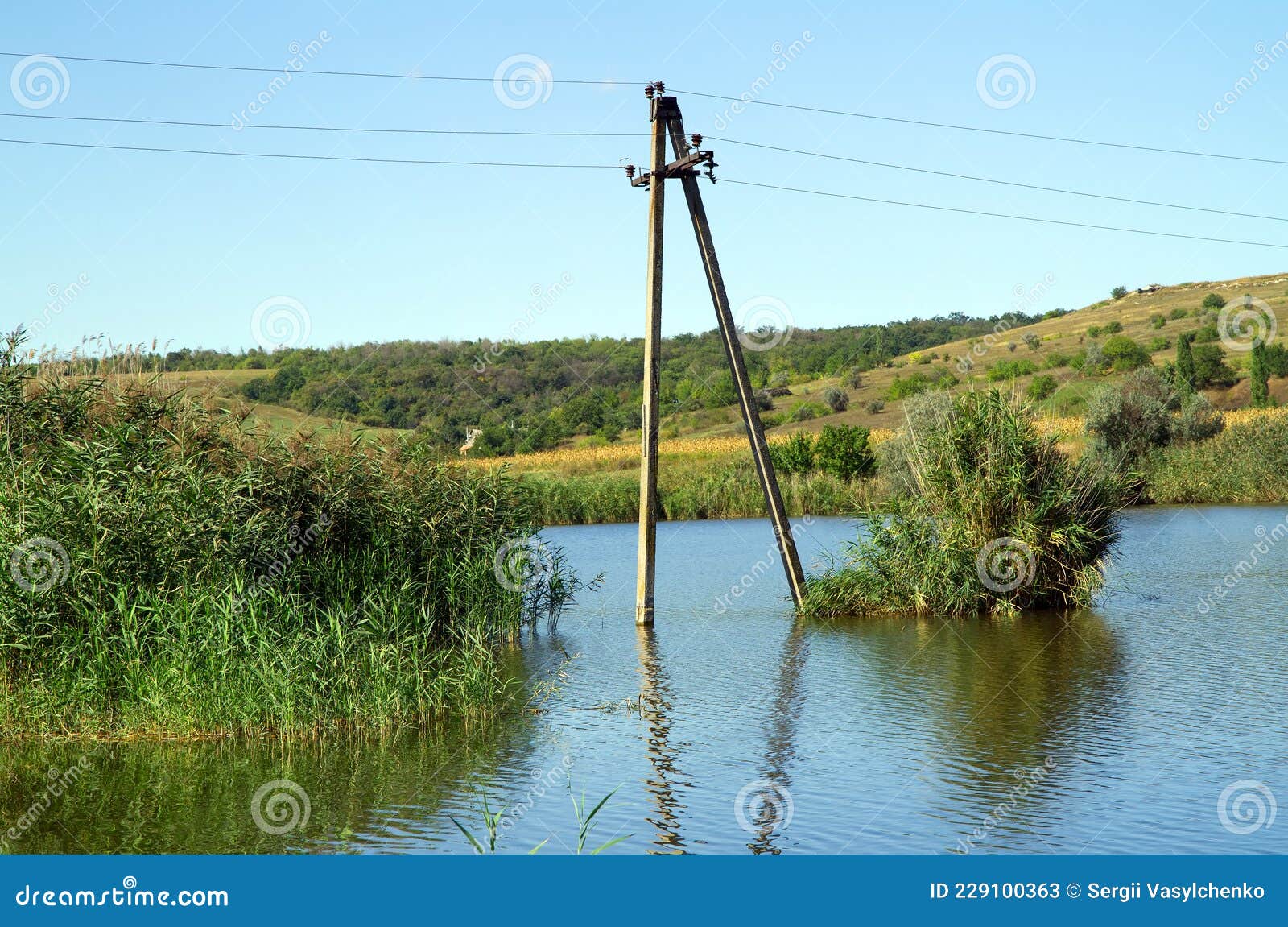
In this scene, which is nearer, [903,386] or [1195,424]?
[1195,424]

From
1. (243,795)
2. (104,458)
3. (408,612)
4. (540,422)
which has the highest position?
(540,422)

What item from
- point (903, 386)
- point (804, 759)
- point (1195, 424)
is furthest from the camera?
point (903, 386)

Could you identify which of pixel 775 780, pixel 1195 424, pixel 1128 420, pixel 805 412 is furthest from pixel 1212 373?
pixel 775 780

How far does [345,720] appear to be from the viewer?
448 inches

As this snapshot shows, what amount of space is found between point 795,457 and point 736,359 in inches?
861

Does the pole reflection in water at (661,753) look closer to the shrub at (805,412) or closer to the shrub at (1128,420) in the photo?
the shrub at (1128,420)

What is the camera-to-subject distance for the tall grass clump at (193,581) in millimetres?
11328

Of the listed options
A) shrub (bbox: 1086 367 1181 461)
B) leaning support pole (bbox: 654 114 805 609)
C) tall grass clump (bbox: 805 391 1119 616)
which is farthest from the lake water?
shrub (bbox: 1086 367 1181 461)

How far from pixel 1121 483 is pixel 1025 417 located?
1757 mm

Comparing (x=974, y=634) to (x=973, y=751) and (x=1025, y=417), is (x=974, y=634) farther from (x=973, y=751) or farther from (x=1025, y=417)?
(x=973, y=751)

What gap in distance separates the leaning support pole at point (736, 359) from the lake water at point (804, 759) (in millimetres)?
1556

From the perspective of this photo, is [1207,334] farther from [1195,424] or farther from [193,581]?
[193,581]

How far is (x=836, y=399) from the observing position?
7075cm

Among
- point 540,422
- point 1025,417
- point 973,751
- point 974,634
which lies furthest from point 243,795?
point 540,422
